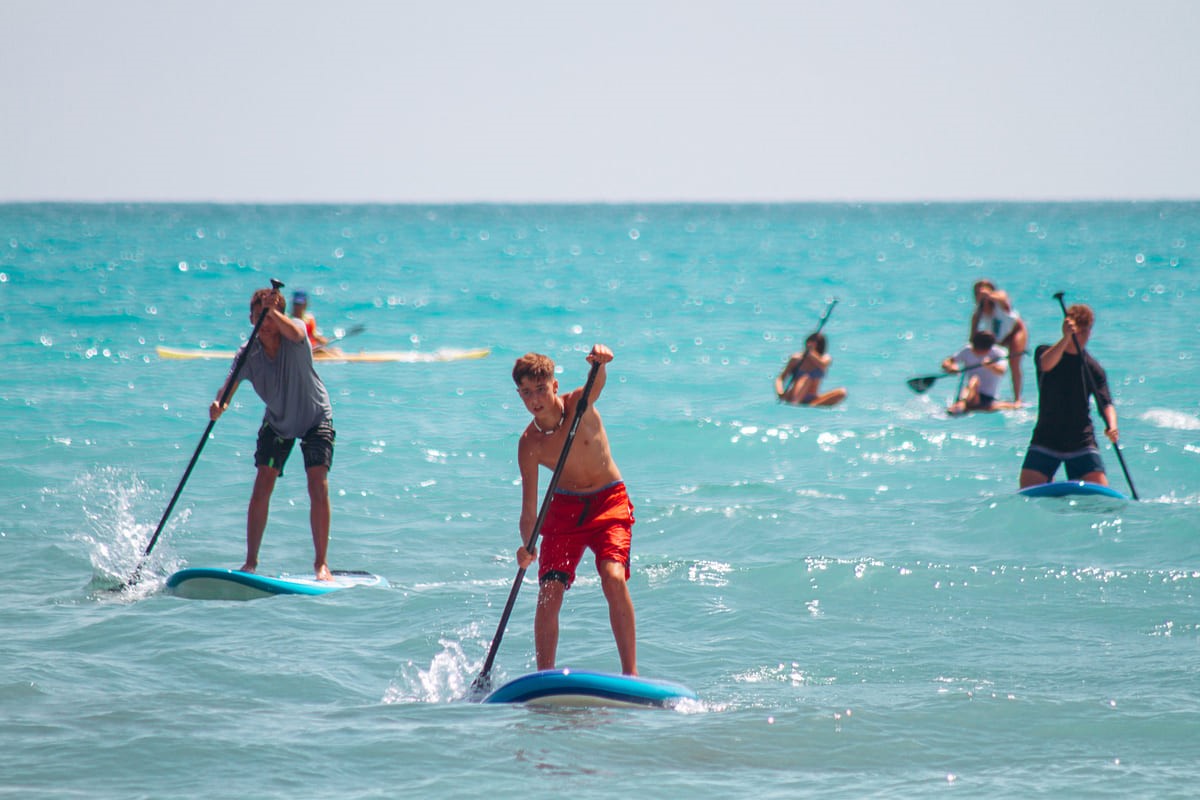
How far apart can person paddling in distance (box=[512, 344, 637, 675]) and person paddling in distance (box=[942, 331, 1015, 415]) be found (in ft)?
27.3

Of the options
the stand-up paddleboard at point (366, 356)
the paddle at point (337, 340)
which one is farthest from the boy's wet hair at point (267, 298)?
the stand-up paddleboard at point (366, 356)

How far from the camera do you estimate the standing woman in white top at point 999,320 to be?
45.0 feet

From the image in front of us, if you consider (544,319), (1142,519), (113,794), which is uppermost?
(544,319)

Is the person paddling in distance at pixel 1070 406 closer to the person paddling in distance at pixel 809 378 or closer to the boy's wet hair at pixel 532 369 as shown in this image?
the boy's wet hair at pixel 532 369

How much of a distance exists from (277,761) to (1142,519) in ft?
21.7

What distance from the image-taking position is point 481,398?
1750 cm

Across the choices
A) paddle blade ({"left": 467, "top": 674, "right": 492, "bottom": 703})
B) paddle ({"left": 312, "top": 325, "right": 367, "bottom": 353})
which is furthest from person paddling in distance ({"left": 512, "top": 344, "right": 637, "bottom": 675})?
paddle ({"left": 312, "top": 325, "right": 367, "bottom": 353})

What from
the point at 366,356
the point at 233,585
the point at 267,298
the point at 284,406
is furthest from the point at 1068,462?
the point at 366,356

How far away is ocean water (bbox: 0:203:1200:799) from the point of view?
17.0 ft

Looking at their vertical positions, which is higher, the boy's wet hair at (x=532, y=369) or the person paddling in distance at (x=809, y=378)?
the person paddling in distance at (x=809, y=378)

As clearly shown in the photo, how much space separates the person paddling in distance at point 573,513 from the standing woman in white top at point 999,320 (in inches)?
343

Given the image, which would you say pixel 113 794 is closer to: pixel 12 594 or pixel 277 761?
pixel 277 761

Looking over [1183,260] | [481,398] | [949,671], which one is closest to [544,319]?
[481,398]

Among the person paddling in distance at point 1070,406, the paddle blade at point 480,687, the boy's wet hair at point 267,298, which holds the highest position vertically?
the boy's wet hair at point 267,298
